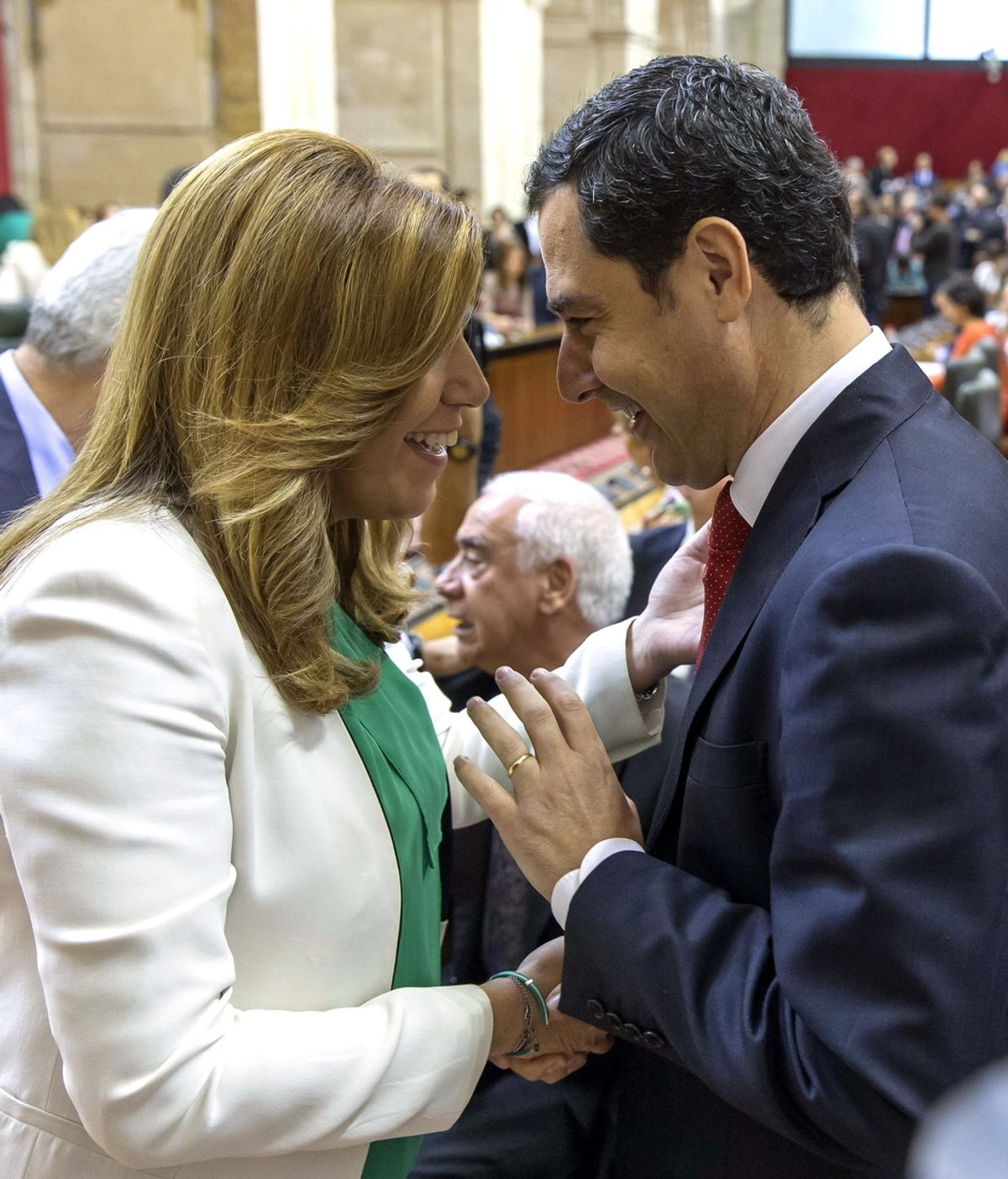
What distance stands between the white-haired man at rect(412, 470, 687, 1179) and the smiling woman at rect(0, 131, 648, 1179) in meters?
0.77

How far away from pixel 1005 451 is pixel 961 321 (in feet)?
7.10

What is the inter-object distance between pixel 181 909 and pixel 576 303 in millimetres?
674

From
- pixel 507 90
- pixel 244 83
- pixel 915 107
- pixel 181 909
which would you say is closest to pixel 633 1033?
pixel 181 909

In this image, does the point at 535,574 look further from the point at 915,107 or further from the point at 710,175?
the point at 915,107

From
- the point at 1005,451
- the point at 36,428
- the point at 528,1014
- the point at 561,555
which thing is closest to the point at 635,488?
the point at 1005,451

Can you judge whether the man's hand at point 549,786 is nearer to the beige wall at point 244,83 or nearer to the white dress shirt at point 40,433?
the white dress shirt at point 40,433

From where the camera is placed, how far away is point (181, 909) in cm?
109

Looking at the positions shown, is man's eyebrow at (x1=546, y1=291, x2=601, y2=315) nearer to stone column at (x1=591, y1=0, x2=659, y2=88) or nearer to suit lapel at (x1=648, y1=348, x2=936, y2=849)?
suit lapel at (x1=648, y1=348, x2=936, y2=849)

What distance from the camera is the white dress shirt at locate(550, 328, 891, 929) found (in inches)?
49.3

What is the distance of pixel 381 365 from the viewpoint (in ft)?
4.25

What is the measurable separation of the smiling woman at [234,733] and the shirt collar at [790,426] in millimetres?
306

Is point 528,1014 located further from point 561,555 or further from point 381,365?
point 561,555

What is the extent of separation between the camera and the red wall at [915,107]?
25078 mm

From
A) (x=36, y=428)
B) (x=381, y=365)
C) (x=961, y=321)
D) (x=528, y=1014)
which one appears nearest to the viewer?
(x=381, y=365)
